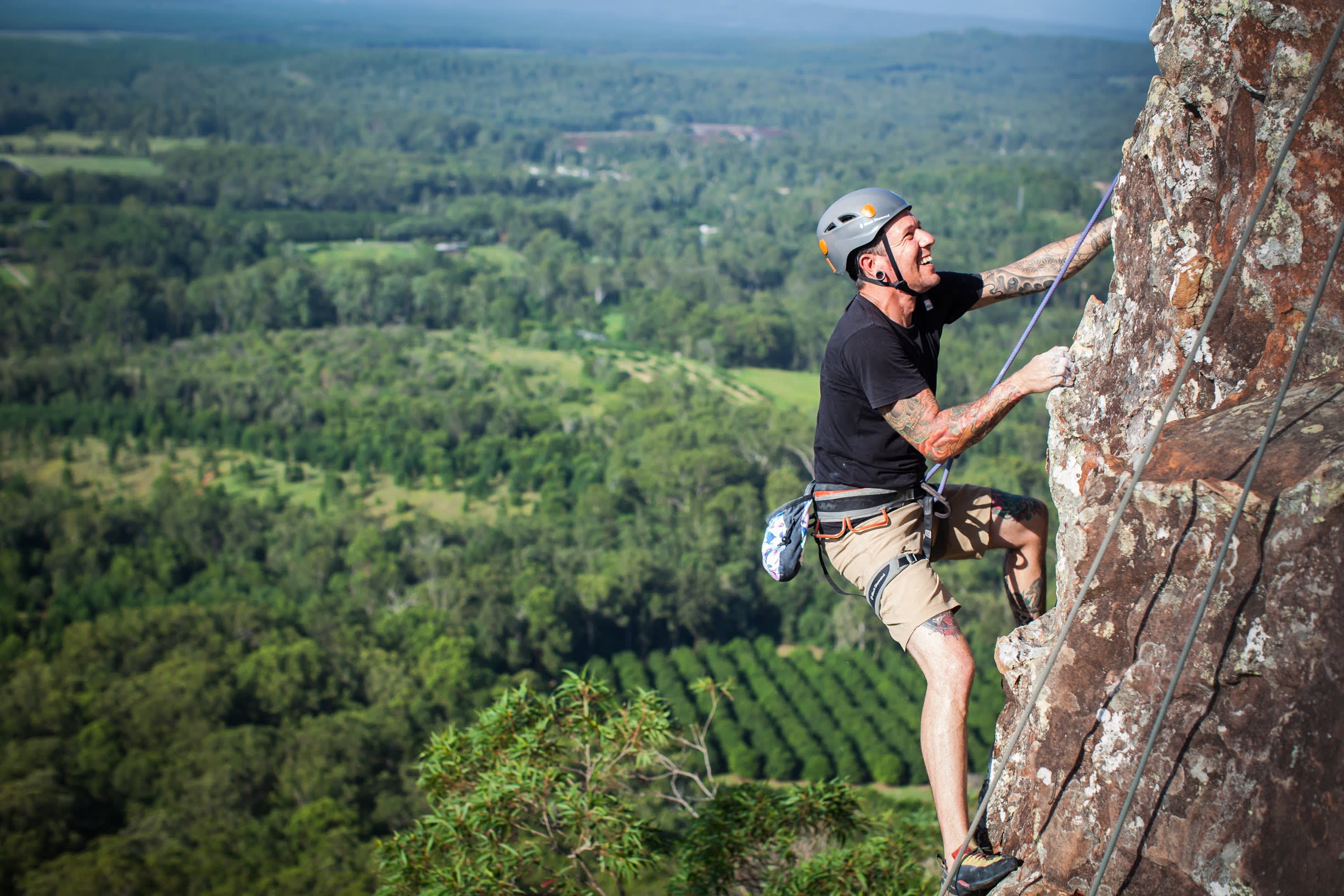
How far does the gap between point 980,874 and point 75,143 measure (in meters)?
168

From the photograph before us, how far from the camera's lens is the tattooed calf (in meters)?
4.82

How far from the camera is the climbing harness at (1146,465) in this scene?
366cm

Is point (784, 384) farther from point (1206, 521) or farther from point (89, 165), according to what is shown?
point (89, 165)

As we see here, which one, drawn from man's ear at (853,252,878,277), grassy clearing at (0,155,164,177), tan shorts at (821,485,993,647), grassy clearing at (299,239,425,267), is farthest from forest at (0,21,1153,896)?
man's ear at (853,252,878,277)

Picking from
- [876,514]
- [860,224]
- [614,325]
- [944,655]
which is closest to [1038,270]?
[860,224]

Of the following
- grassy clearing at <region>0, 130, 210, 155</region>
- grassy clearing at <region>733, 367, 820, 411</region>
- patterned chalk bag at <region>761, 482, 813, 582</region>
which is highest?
patterned chalk bag at <region>761, 482, 813, 582</region>

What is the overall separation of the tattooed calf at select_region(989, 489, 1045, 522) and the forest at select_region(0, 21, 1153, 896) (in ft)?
11.3

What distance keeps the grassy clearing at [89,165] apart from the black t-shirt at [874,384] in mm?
135368

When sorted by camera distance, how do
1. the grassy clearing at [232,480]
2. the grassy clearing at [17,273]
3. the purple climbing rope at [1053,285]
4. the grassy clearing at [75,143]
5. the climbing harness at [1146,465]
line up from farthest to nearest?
the grassy clearing at [75,143] → the grassy clearing at [17,273] → the grassy clearing at [232,480] → the purple climbing rope at [1053,285] → the climbing harness at [1146,465]

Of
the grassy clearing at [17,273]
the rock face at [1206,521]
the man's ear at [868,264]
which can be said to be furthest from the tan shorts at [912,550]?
the grassy clearing at [17,273]

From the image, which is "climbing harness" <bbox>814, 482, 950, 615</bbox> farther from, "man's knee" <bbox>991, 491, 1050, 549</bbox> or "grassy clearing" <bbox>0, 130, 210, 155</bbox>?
"grassy clearing" <bbox>0, 130, 210, 155</bbox>

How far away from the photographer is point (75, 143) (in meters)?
146

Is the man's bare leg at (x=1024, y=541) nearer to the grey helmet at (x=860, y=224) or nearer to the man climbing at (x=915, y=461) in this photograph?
the man climbing at (x=915, y=461)

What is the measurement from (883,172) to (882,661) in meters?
121
